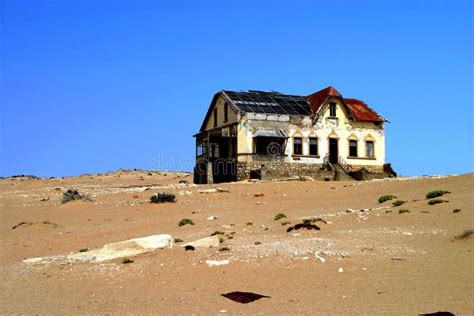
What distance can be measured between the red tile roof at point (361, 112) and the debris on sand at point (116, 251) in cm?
3152

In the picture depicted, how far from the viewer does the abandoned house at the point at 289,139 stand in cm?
4059

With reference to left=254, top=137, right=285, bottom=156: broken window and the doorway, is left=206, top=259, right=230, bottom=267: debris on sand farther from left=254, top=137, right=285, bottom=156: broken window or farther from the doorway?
the doorway

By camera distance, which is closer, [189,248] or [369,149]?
[189,248]

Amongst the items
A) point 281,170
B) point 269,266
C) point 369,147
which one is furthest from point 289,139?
point 269,266

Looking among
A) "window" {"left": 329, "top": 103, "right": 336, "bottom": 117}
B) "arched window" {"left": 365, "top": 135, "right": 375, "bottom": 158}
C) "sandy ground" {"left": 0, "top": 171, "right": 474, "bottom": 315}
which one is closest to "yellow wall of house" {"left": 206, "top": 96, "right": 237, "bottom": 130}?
"window" {"left": 329, "top": 103, "right": 336, "bottom": 117}

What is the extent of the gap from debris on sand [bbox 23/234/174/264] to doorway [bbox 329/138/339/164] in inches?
1160

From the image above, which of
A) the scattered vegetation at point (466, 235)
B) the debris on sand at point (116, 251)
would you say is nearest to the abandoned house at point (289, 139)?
the debris on sand at point (116, 251)

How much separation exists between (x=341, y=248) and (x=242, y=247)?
2.55 m

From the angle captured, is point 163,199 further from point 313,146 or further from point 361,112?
point 361,112

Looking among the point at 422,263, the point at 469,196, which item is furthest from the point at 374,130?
the point at 422,263

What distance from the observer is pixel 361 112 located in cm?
4581

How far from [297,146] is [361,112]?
731 cm

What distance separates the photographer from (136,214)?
2462cm

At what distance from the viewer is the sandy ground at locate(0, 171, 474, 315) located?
9.93 meters
